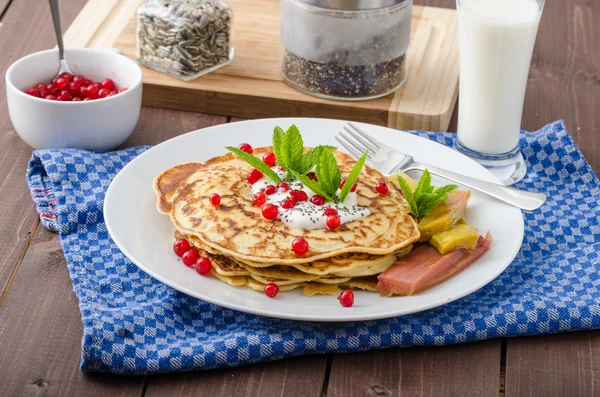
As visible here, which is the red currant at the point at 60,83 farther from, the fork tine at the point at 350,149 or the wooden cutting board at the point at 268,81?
the fork tine at the point at 350,149

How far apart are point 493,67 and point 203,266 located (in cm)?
99

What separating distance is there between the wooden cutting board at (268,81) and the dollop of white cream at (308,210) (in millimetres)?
742

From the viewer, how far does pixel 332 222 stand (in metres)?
1.86

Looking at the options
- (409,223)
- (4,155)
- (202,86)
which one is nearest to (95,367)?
(409,223)

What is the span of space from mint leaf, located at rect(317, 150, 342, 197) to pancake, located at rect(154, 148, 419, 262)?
0.28ft

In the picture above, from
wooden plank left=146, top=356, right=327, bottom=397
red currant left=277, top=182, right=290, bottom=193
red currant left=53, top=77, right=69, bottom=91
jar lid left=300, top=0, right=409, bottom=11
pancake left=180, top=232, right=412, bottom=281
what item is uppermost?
jar lid left=300, top=0, right=409, bottom=11

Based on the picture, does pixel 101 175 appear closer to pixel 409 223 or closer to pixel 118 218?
pixel 118 218

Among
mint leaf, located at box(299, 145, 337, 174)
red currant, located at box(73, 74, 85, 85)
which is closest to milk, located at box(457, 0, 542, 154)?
mint leaf, located at box(299, 145, 337, 174)

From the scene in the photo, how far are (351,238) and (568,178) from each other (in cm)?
86

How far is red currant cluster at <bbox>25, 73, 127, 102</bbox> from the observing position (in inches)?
98.4

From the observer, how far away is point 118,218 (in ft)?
6.55

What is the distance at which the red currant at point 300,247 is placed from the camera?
178cm

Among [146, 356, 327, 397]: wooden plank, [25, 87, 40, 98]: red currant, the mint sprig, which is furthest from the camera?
[25, 87, 40, 98]: red currant

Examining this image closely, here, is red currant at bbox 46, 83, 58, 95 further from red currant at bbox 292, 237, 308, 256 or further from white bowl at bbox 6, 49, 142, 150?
red currant at bbox 292, 237, 308, 256
